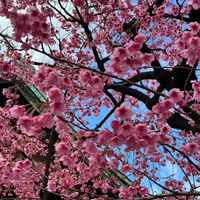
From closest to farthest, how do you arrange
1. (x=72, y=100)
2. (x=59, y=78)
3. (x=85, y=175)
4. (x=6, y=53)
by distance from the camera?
1. (x=59, y=78)
2. (x=85, y=175)
3. (x=6, y=53)
4. (x=72, y=100)

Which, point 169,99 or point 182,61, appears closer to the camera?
point 169,99

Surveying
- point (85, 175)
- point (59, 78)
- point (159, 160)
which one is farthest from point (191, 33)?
point (159, 160)

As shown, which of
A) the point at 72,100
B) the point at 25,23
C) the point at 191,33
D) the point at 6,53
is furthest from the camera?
the point at 72,100

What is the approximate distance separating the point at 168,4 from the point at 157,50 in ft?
4.44

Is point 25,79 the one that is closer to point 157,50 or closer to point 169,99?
point 157,50

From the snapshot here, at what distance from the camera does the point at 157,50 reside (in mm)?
10602

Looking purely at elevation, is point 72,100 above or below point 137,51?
above

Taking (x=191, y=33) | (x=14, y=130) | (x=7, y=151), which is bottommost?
(x=191, y=33)

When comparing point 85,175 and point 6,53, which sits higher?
point 6,53

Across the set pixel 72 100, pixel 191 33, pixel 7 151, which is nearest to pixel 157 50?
pixel 72 100

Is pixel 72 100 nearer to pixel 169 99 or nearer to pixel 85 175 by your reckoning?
pixel 85 175

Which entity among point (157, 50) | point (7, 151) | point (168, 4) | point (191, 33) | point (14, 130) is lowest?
point (191, 33)

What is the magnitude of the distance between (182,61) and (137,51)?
15.6ft

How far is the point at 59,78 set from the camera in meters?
4.24
